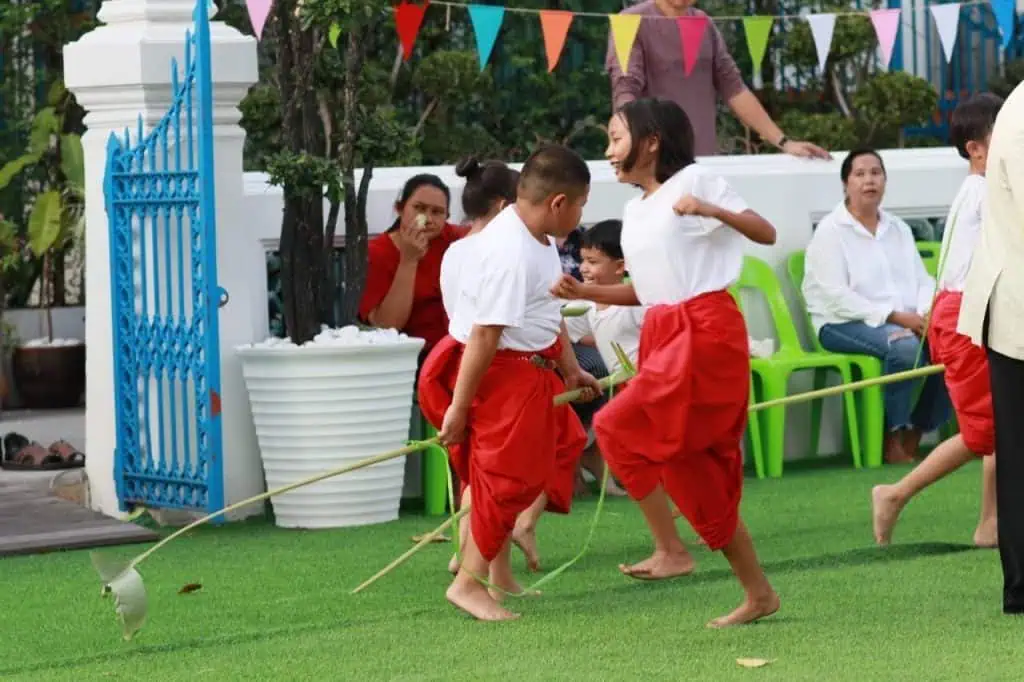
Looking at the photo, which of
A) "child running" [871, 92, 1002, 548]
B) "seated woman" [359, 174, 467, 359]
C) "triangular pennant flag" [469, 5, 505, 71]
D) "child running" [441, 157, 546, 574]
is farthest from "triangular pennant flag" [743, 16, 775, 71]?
"child running" [871, 92, 1002, 548]

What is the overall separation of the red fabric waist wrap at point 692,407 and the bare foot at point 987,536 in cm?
147

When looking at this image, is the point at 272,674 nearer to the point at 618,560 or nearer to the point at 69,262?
the point at 618,560

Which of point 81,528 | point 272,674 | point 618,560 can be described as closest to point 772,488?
point 618,560

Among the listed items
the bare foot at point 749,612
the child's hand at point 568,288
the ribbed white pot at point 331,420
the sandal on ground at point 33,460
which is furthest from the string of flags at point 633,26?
the bare foot at point 749,612

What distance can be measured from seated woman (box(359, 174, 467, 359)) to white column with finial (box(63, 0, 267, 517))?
445mm

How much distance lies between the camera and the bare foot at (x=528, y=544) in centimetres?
722

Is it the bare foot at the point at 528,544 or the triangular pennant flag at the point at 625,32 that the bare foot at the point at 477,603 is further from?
the triangular pennant flag at the point at 625,32

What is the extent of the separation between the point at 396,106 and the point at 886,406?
144 inches

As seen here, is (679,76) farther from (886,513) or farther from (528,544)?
(528,544)

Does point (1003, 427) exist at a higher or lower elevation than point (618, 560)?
higher

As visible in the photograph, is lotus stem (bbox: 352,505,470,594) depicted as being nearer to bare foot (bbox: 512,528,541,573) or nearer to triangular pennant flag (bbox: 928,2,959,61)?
bare foot (bbox: 512,528,541,573)

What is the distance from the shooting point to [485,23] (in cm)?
998

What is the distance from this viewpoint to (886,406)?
9820 mm

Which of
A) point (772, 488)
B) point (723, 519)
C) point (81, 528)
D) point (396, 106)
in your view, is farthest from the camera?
point (396, 106)
